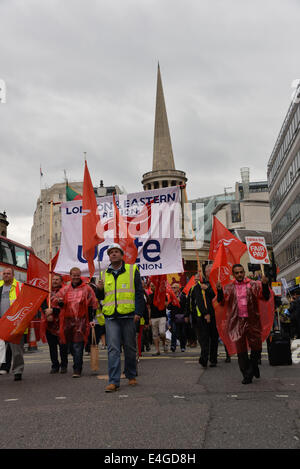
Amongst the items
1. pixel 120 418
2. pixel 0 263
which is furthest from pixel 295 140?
pixel 120 418

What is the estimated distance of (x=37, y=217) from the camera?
11900 centimetres

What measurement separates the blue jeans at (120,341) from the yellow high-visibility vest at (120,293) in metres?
0.16

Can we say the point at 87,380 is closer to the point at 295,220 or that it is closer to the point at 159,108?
the point at 295,220

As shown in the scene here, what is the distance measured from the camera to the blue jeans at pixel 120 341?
7242 millimetres

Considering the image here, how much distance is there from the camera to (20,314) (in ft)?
29.1

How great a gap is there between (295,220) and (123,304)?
3864cm

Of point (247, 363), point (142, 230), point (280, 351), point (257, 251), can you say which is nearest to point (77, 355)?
point (247, 363)

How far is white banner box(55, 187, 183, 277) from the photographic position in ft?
36.5

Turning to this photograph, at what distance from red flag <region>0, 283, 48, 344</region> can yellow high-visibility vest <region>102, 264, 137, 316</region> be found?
1.95 meters

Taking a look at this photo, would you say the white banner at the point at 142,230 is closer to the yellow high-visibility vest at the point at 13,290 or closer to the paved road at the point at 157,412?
the yellow high-visibility vest at the point at 13,290

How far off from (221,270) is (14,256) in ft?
31.3

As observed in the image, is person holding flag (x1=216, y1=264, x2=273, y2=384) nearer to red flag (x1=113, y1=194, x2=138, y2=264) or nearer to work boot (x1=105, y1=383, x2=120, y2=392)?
work boot (x1=105, y1=383, x2=120, y2=392)

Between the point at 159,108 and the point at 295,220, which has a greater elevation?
the point at 159,108

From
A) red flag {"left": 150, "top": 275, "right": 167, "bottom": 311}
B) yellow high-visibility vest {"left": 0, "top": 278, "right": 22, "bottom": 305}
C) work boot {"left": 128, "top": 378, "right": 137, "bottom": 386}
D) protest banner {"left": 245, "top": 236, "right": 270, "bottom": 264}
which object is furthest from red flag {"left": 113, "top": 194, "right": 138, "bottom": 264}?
protest banner {"left": 245, "top": 236, "right": 270, "bottom": 264}
